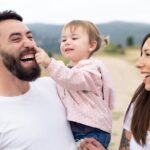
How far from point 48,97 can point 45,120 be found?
0.19 meters

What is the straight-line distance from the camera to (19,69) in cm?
266

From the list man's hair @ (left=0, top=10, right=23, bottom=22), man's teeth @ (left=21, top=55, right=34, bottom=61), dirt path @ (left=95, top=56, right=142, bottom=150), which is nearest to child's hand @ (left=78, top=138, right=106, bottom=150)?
man's teeth @ (left=21, top=55, right=34, bottom=61)

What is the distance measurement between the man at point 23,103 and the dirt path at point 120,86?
14.6 feet

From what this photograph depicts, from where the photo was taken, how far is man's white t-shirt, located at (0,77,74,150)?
2559 mm

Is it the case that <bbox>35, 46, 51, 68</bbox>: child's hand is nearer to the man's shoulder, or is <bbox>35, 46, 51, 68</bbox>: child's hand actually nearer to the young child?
the young child

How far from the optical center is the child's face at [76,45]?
2.97 metres

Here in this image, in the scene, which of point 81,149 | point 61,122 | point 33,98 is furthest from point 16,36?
point 81,149

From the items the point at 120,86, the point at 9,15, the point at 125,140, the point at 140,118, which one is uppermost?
the point at 9,15

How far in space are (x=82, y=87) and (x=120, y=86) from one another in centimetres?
1403

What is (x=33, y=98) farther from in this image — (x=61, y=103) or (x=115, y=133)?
(x=115, y=133)

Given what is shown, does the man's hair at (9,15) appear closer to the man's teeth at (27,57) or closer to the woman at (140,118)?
the man's teeth at (27,57)

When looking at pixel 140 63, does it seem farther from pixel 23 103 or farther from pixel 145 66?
pixel 23 103

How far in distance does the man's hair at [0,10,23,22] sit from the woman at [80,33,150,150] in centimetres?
78

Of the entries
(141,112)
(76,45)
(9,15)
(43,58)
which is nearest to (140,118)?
(141,112)
